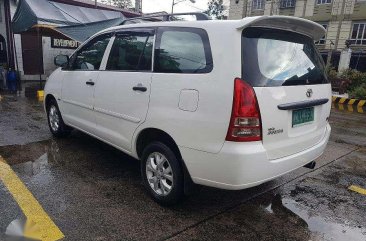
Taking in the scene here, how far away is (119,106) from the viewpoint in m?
3.53

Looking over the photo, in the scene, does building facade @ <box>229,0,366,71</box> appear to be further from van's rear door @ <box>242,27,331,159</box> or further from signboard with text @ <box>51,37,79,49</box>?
van's rear door @ <box>242,27,331,159</box>

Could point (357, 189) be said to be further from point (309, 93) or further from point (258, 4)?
point (258, 4)

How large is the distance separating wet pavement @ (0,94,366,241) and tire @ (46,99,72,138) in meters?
0.34

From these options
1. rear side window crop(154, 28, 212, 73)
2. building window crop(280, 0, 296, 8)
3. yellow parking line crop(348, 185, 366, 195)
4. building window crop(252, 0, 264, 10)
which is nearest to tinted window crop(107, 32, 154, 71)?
rear side window crop(154, 28, 212, 73)

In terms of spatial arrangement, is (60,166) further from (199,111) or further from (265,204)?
(265,204)

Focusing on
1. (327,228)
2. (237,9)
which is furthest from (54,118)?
(237,9)

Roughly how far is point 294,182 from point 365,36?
89.4 ft

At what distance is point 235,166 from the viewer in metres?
2.51

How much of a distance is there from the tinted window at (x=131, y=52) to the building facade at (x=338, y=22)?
24665 mm

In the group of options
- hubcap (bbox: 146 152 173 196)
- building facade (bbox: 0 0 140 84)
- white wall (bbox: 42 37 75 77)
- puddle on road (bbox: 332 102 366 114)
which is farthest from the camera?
white wall (bbox: 42 37 75 77)

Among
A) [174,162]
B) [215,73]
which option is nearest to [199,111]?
[215,73]

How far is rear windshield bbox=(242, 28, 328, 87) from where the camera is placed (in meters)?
2.59

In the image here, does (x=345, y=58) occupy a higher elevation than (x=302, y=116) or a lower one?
higher

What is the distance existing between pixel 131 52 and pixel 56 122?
248cm
